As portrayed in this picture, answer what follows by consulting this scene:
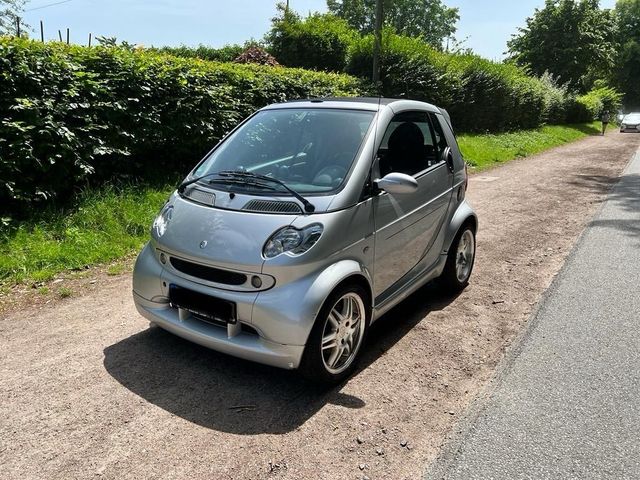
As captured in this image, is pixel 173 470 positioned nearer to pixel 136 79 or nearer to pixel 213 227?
pixel 213 227

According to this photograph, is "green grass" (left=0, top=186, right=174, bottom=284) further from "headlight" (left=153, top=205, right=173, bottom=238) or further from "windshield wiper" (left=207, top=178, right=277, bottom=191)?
"windshield wiper" (left=207, top=178, right=277, bottom=191)

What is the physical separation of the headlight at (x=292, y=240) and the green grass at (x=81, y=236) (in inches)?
115

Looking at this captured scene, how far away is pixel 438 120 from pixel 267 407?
3.12m

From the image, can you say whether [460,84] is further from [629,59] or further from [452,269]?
[629,59]

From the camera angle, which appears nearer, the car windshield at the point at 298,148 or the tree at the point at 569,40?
the car windshield at the point at 298,148

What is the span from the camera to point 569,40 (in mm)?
40438

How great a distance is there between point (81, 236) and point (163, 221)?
273cm

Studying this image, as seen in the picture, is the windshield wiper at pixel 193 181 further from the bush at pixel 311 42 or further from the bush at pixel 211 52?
the bush at pixel 211 52

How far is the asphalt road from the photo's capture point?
8.51 ft

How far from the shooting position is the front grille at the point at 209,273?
3.06 metres

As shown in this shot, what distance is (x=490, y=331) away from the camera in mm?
4184

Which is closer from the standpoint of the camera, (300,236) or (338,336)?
(300,236)

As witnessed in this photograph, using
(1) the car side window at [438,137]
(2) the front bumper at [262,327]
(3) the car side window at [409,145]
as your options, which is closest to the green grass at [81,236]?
(2) the front bumper at [262,327]

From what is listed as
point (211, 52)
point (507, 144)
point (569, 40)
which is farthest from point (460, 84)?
point (569, 40)
